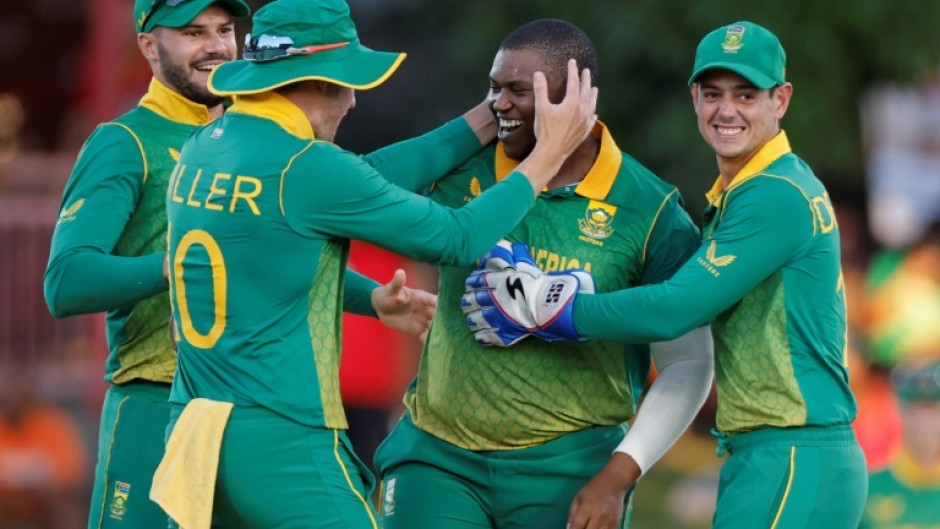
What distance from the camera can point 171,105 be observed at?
6.12 metres

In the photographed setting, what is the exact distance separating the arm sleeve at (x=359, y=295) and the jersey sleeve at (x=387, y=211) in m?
0.77

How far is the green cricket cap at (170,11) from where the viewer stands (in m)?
6.07

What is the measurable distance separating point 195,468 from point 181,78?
1586 millimetres

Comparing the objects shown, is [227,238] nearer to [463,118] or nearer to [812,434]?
[463,118]

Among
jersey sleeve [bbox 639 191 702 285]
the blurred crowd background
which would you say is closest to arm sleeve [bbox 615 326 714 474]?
jersey sleeve [bbox 639 191 702 285]

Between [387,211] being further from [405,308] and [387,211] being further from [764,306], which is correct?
[764,306]

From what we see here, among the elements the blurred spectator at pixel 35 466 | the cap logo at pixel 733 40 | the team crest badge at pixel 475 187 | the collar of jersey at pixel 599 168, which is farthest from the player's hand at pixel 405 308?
the blurred spectator at pixel 35 466

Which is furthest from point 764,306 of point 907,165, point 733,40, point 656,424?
point 907,165

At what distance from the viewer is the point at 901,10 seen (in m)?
12.8

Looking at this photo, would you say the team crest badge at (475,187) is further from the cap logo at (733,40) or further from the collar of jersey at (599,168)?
the cap logo at (733,40)

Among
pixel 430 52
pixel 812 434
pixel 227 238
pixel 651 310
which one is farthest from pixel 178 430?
pixel 430 52

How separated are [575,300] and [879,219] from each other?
469 inches

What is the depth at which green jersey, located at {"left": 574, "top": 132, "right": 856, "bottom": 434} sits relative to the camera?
18.0ft

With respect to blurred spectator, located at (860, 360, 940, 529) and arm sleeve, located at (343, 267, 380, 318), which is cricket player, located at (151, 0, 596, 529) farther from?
blurred spectator, located at (860, 360, 940, 529)
